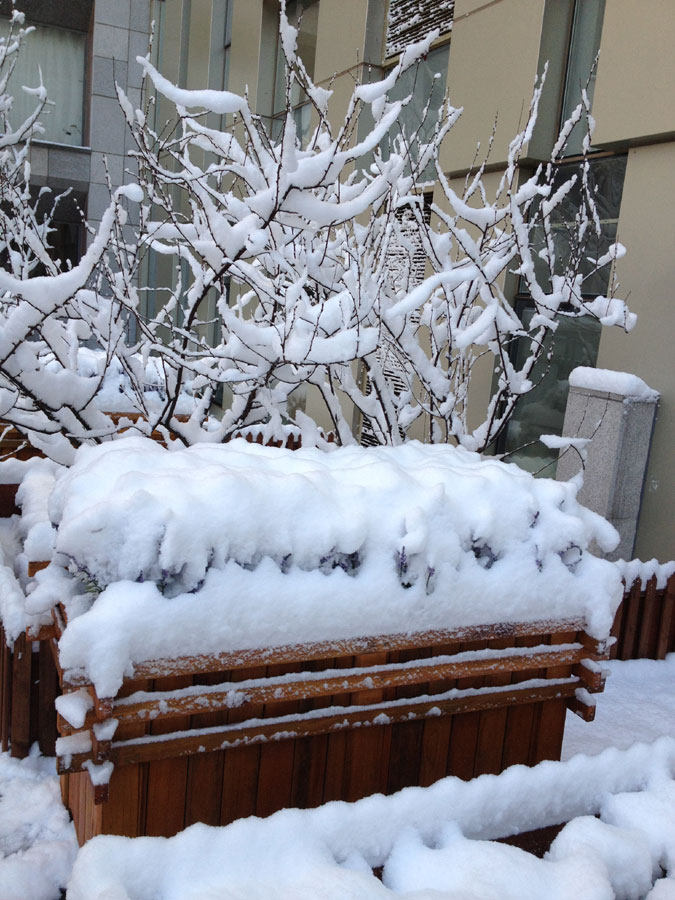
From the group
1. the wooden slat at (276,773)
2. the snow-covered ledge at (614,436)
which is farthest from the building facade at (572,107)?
the wooden slat at (276,773)

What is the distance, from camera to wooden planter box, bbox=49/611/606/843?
2.86 metres

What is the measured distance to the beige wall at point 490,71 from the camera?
328 inches

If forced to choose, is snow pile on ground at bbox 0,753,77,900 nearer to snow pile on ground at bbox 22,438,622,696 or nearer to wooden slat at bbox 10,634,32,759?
wooden slat at bbox 10,634,32,759

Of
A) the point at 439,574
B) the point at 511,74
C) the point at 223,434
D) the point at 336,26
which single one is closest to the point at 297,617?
the point at 439,574

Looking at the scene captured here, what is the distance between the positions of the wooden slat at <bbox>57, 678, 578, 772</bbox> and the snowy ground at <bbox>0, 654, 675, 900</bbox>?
894mm

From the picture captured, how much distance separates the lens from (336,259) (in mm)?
5984

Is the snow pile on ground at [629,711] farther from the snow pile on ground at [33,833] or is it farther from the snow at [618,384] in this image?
the snow pile on ground at [33,833]

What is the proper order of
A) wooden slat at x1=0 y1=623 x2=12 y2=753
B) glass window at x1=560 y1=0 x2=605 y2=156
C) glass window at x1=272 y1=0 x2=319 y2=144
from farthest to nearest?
1. glass window at x1=272 y1=0 x2=319 y2=144
2. glass window at x1=560 y1=0 x2=605 y2=156
3. wooden slat at x1=0 y1=623 x2=12 y2=753

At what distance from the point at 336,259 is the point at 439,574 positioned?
11.7 feet

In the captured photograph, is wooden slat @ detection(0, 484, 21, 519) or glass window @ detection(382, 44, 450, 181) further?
glass window @ detection(382, 44, 450, 181)

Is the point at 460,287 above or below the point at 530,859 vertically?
above

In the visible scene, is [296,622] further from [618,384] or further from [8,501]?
[618,384]

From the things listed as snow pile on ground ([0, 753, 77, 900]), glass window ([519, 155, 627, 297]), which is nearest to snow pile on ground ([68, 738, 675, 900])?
snow pile on ground ([0, 753, 77, 900])

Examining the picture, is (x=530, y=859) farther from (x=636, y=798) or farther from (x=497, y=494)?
(x=497, y=494)
